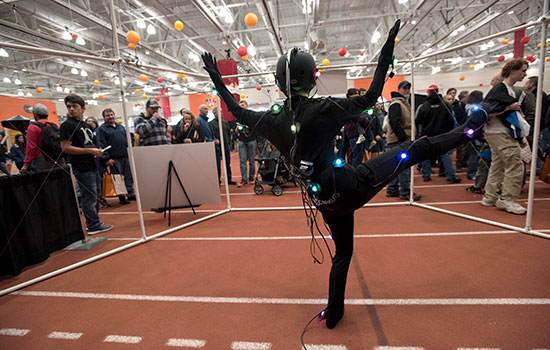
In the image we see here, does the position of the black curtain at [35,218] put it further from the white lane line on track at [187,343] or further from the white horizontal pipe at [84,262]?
the white lane line on track at [187,343]

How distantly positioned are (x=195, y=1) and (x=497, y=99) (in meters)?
7.75

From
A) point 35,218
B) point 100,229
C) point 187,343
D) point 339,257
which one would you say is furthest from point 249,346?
point 100,229

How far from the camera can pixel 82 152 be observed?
372 cm

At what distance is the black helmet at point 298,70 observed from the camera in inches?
59.8

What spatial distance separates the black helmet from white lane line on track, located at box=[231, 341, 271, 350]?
5.36 feet

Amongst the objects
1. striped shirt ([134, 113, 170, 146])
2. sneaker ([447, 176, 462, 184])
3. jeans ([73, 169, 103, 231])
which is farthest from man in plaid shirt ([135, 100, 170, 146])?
sneaker ([447, 176, 462, 184])

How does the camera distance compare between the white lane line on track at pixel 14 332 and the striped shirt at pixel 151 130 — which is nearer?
the white lane line on track at pixel 14 332

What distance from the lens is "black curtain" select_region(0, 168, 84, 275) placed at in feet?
9.36

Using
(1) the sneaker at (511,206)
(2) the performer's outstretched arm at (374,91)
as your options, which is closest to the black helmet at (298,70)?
(2) the performer's outstretched arm at (374,91)

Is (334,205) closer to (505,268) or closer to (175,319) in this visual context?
(175,319)

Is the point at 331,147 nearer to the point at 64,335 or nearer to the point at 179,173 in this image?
the point at 64,335

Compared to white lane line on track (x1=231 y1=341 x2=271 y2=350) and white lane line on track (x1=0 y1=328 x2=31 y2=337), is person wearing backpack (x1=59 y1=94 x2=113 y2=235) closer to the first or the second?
white lane line on track (x1=0 y1=328 x2=31 y2=337)

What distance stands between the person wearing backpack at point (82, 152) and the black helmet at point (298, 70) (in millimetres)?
3376

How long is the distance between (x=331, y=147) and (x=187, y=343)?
1.64m
